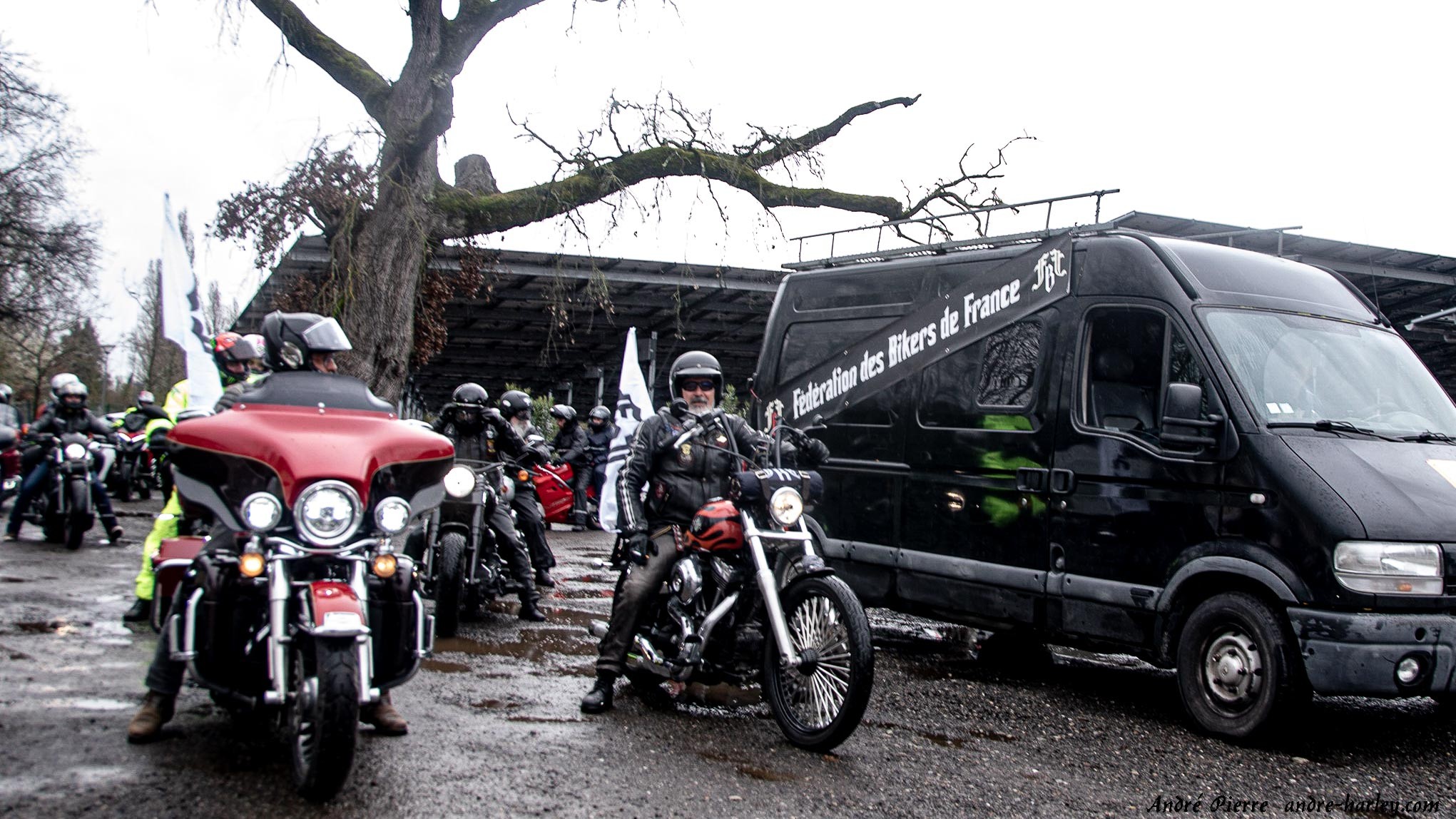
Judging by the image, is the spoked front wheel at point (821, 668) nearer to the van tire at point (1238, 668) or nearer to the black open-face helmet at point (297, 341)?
the van tire at point (1238, 668)

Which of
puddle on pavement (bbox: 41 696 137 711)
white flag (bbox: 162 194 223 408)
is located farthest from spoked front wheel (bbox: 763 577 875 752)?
white flag (bbox: 162 194 223 408)

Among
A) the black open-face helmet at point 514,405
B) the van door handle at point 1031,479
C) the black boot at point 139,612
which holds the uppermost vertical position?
the black open-face helmet at point 514,405

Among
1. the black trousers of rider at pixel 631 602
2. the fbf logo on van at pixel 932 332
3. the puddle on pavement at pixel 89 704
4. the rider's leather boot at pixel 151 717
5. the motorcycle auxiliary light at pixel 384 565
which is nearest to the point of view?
the motorcycle auxiliary light at pixel 384 565

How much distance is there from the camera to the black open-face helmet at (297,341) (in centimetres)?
513

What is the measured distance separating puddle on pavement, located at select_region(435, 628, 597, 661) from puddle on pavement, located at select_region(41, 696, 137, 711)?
199cm

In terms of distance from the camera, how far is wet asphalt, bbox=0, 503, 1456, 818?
439 centimetres

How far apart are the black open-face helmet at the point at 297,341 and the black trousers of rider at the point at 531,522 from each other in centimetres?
406

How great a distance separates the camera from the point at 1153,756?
557 centimetres

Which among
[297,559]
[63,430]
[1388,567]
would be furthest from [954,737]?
[63,430]

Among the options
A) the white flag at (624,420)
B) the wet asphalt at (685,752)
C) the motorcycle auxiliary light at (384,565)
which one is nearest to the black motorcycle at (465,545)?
the wet asphalt at (685,752)

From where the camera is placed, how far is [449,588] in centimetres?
780

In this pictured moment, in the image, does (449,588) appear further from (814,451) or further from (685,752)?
(685,752)

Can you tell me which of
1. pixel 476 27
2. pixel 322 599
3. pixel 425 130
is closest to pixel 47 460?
pixel 425 130

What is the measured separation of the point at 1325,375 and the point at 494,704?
14.0ft
